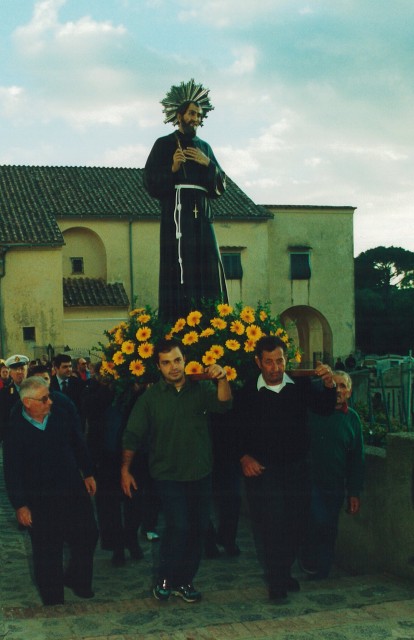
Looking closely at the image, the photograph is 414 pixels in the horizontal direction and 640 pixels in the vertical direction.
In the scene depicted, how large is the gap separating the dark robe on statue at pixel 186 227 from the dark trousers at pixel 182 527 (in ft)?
9.19

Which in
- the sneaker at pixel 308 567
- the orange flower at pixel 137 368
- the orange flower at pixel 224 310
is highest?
the orange flower at pixel 224 310

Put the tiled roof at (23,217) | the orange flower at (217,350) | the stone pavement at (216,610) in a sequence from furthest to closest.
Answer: the tiled roof at (23,217) → the orange flower at (217,350) → the stone pavement at (216,610)

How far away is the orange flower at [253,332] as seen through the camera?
680 cm

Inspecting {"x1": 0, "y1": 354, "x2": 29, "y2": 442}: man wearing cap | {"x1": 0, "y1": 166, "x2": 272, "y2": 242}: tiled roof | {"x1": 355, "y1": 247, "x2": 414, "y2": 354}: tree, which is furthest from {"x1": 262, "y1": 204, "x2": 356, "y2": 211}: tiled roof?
{"x1": 0, "y1": 354, "x2": 29, "y2": 442}: man wearing cap

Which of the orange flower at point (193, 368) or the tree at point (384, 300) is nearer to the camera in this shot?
the orange flower at point (193, 368)

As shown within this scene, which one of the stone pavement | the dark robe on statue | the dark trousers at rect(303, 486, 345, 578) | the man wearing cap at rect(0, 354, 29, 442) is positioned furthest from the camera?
the man wearing cap at rect(0, 354, 29, 442)

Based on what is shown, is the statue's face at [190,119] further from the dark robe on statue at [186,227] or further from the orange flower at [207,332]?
the orange flower at [207,332]

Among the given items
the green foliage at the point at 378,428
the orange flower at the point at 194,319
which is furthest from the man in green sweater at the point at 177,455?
the green foliage at the point at 378,428

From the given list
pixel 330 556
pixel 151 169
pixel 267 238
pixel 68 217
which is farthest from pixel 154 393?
pixel 267 238

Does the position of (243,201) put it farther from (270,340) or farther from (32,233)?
(270,340)

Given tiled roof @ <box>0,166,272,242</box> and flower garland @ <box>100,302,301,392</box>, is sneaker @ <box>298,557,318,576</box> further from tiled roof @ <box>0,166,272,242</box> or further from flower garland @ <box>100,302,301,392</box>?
tiled roof @ <box>0,166,272,242</box>

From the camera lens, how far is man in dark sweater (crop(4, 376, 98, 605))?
538cm

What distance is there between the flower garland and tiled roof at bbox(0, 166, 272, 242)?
89.7 feet

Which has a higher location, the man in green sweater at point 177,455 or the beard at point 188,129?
the beard at point 188,129
